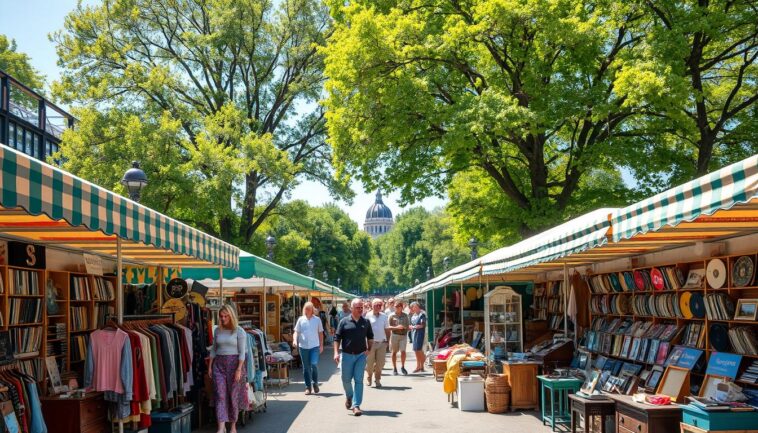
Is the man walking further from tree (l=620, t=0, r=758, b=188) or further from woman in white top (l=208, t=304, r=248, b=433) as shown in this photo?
woman in white top (l=208, t=304, r=248, b=433)

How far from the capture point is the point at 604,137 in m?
22.7

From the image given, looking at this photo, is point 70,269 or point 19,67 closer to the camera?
point 70,269

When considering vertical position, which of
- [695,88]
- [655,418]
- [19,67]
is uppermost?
[19,67]

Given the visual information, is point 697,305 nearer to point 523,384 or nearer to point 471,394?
point 523,384

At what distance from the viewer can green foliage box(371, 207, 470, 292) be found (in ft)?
308

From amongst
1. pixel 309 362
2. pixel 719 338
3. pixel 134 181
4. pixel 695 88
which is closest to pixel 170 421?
pixel 134 181

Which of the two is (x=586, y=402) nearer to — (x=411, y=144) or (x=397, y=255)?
(x=411, y=144)

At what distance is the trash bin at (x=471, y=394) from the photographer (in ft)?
43.1

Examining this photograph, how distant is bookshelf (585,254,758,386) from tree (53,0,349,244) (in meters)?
19.6

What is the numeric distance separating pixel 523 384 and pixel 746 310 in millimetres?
4937

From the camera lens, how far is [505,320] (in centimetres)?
1495

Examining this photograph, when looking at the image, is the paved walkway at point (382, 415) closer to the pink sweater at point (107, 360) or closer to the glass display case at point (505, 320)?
the glass display case at point (505, 320)

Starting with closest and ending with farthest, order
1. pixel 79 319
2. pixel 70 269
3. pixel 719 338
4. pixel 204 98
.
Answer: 1. pixel 719 338
2. pixel 70 269
3. pixel 79 319
4. pixel 204 98

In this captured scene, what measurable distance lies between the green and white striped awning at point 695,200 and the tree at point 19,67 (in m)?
46.3
